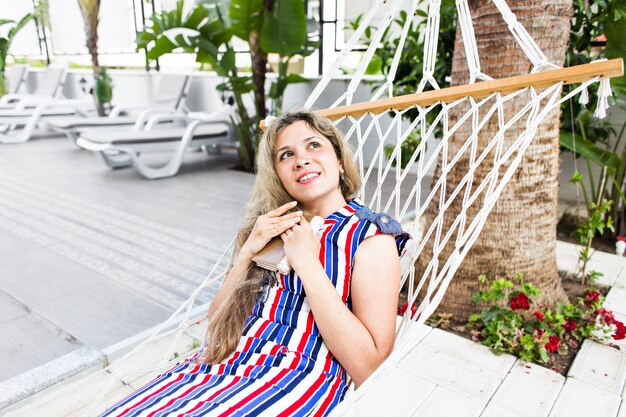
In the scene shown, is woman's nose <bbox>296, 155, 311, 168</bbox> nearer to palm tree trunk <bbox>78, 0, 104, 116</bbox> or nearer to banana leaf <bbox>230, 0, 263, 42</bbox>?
banana leaf <bbox>230, 0, 263, 42</bbox>

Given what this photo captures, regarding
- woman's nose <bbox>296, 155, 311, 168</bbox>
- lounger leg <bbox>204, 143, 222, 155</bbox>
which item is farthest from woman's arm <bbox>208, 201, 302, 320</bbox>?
lounger leg <bbox>204, 143, 222, 155</bbox>

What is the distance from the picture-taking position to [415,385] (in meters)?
1.78

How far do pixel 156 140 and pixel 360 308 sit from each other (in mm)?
4470

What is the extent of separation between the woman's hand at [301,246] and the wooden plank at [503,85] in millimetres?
491

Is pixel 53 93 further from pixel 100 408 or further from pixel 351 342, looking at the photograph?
pixel 351 342

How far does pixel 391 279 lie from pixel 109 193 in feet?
13.5

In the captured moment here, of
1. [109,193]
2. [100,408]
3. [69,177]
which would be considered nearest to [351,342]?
[100,408]

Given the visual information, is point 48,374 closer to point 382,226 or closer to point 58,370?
point 58,370

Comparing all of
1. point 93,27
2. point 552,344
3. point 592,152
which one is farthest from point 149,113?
point 552,344

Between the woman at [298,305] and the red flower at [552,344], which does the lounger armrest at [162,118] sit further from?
the red flower at [552,344]

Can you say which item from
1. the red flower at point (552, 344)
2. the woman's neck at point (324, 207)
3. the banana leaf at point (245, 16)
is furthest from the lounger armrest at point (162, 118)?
the red flower at point (552, 344)

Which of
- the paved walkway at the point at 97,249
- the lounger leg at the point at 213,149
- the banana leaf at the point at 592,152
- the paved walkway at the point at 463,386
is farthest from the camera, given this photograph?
the lounger leg at the point at 213,149

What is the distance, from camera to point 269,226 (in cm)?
122

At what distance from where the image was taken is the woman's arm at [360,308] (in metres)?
1.06
